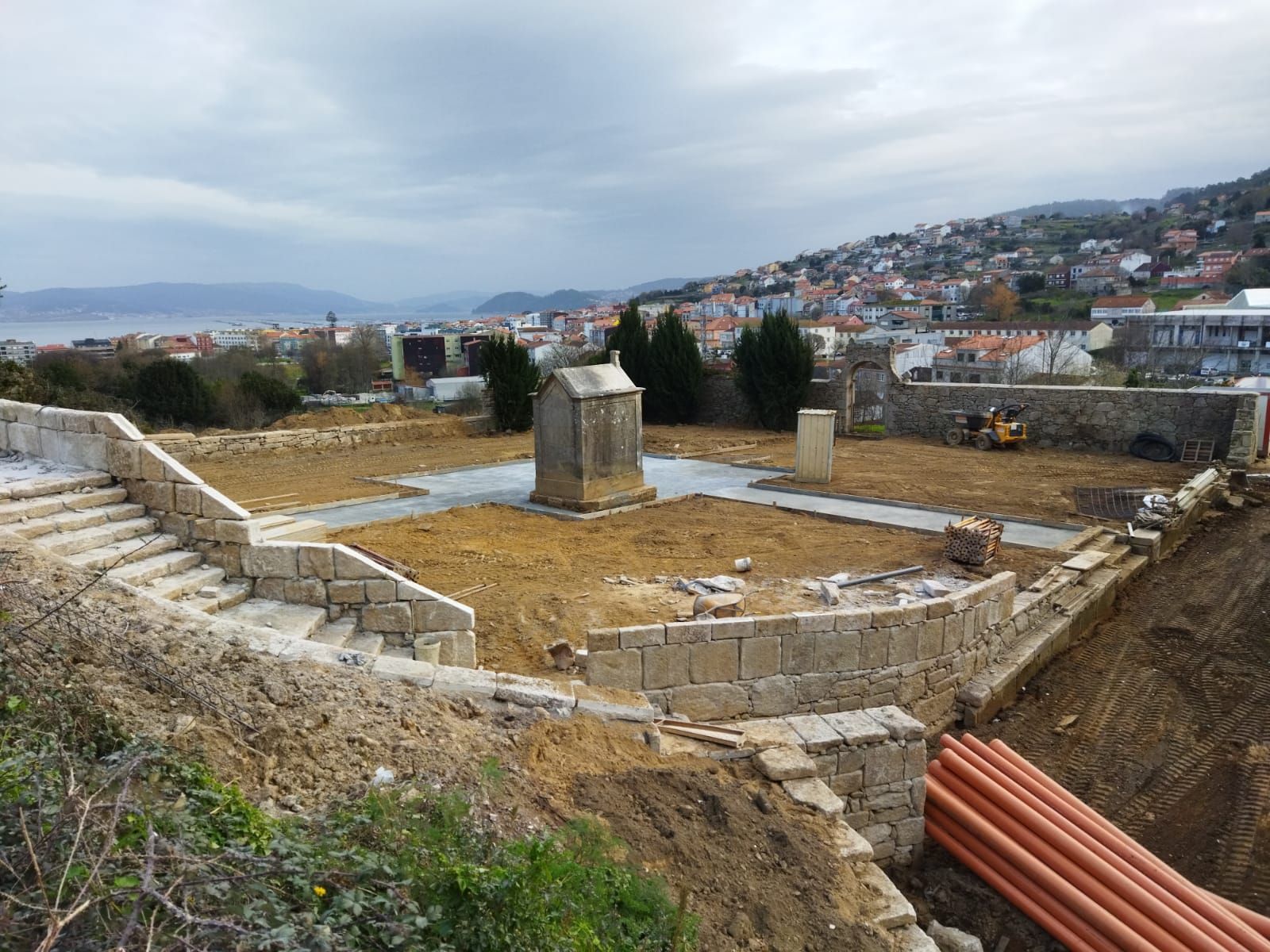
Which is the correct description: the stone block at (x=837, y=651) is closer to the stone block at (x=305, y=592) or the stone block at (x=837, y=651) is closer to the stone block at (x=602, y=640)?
the stone block at (x=602, y=640)

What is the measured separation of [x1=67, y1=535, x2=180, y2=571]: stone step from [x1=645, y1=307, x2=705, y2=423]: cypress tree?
1902 cm

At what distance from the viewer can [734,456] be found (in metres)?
18.7

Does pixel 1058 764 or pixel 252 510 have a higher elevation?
pixel 252 510

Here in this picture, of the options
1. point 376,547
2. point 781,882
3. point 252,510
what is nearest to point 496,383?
point 252,510

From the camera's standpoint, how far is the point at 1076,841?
494 cm

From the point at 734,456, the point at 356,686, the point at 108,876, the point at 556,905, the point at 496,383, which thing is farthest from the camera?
the point at 496,383

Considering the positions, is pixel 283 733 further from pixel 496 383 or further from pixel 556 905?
pixel 496 383

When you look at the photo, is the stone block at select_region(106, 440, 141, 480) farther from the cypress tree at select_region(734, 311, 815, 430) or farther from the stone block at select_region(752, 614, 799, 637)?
the cypress tree at select_region(734, 311, 815, 430)

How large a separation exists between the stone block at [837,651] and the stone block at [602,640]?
5.87 feet

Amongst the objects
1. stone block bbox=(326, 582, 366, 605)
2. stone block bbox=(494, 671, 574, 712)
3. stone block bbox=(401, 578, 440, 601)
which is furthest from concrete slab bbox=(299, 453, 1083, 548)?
stone block bbox=(494, 671, 574, 712)

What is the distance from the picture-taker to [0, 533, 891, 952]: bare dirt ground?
3.71 metres

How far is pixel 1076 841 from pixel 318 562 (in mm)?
5744

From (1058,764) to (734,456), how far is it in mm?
12292

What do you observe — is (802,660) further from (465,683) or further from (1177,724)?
(1177,724)
